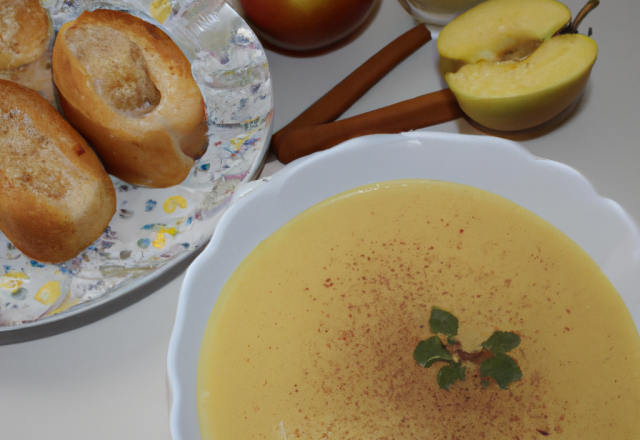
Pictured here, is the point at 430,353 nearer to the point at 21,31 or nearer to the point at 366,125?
the point at 366,125

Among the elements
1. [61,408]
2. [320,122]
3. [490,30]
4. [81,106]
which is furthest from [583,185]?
[61,408]

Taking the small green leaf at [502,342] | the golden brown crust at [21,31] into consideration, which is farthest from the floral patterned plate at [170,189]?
the small green leaf at [502,342]

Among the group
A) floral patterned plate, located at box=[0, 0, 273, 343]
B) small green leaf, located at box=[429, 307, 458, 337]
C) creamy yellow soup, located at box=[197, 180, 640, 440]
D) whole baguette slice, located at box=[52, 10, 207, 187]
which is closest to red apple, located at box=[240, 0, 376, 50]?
floral patterned plate, located at box=[0, 0, 273, 343]

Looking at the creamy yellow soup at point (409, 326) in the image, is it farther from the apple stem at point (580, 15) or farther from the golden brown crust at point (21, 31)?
the golden brown crust at point (21, 31)

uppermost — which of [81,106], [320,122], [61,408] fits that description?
[81,106]

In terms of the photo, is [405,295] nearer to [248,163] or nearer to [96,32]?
[248,163]

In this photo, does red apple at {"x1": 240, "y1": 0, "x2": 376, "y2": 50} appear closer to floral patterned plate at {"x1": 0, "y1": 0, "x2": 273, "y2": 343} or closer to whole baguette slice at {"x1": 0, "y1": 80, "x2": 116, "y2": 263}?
floral patterned plate at {"x1": 0, "y1": 0, "x2": 273, "y2": 343}
